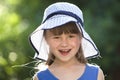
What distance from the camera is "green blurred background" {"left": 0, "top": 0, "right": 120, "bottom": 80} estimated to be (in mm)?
7133

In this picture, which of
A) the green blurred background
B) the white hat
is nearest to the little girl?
the white hat

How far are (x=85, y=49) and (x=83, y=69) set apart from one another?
0.42ft

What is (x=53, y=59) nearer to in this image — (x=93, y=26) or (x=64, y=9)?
(x=64, y=9)

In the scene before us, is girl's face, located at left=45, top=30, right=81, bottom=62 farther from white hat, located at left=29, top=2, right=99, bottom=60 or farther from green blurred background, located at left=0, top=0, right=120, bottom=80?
green blurred background, located at left=0, top=0, right=120, bottom=80

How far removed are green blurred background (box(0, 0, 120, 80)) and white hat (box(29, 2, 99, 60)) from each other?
9.52ft

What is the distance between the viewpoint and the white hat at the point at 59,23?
3883 mm

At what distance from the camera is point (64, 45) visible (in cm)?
390

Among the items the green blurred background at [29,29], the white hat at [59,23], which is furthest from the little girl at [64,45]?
the green blurred background at [29,29]

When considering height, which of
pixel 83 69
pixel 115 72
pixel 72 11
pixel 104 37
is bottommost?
pixel 115 72

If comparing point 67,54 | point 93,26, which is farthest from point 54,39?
point 93,26

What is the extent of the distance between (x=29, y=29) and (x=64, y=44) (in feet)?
10.3

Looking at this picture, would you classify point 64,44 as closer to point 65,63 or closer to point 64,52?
point 64,52

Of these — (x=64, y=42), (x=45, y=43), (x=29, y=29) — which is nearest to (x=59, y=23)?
(x=64, y=42)

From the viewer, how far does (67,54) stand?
395 cm
